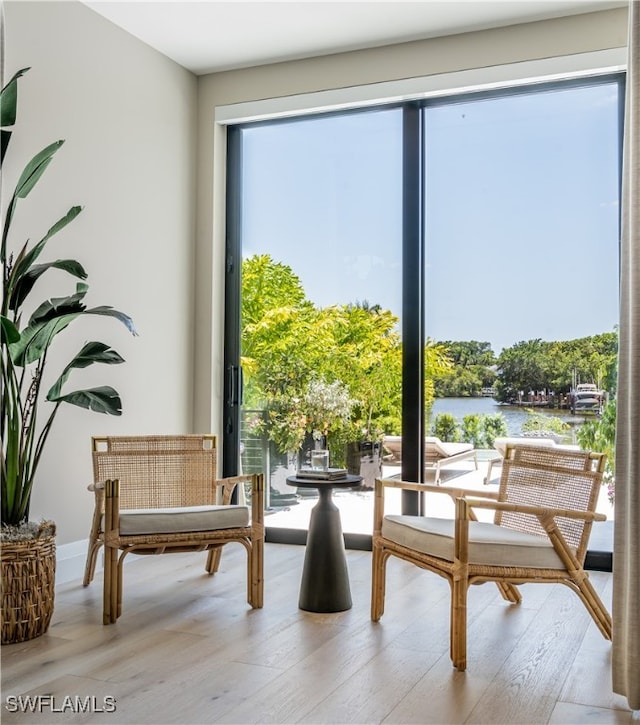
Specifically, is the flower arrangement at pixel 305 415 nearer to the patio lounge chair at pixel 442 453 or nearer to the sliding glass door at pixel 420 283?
the sliding glass door at pixel 420 283

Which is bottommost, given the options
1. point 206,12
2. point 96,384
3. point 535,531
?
point 535,531

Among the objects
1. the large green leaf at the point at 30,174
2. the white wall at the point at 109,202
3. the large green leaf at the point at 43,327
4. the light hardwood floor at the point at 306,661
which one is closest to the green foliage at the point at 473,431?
the light hardwood floor at the point at 306,661

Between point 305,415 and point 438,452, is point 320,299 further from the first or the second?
point 438,452

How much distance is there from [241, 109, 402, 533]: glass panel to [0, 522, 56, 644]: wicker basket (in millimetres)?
1951

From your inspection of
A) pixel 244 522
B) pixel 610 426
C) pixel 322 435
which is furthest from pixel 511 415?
pixel 244 522

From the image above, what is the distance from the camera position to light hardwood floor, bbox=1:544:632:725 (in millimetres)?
2248

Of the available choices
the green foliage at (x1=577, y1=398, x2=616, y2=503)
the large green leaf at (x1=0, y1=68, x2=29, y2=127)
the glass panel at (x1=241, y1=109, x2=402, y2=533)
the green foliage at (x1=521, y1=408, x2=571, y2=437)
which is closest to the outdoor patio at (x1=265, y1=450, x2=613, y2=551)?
the glass panel at (x1=241, y1=109, x2=402, y2=533)

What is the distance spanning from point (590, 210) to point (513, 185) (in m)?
0.45

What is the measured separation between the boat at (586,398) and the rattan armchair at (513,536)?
96cm

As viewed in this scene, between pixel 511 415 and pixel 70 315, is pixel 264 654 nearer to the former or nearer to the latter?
pixel 70 315

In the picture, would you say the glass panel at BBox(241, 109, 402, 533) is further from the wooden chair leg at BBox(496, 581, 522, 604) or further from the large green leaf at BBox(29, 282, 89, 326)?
the large green leaf at BBox(29, 282, 89, 326)

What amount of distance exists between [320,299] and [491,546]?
2.37 meters

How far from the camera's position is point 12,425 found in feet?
9.45

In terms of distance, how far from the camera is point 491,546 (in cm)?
267
